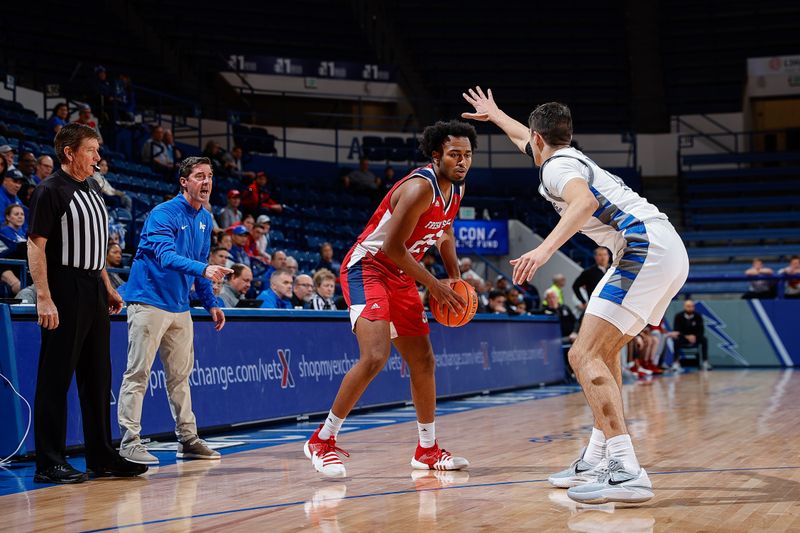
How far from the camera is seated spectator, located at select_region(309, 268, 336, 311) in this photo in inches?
433

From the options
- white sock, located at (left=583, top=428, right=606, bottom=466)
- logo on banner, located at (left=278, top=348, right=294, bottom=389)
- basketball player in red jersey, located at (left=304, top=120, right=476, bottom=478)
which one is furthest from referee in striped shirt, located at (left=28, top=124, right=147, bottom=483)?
logo on banner, located at (left=278, top=348, right=294, bottom=389)

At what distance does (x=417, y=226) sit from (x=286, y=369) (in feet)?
12.6

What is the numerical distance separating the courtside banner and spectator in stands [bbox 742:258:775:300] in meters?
9.51

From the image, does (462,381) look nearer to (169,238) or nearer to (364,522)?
(169,238)

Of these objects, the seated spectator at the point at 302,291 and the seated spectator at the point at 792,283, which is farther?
the seated spectator at the point at 792,283

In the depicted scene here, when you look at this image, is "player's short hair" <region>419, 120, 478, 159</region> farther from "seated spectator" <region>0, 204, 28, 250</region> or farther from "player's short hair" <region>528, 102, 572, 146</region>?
"seated spectator" <region>0, 204, 28, 250</region>

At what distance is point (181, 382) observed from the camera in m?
6.99

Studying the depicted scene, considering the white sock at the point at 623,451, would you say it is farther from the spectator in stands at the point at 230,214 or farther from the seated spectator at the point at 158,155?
the seated spectator at the point at 158,155

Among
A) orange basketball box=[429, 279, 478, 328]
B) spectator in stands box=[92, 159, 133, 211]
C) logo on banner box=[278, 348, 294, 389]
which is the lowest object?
logo on banner box=[278, 348, 294, 389]

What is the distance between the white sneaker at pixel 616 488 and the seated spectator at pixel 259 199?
12985mm

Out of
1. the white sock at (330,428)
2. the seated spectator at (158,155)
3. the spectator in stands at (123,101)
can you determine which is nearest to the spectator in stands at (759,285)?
the seated spectator at (158,155)

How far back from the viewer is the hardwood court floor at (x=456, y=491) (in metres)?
4.48

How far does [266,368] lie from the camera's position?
9188 millimetres

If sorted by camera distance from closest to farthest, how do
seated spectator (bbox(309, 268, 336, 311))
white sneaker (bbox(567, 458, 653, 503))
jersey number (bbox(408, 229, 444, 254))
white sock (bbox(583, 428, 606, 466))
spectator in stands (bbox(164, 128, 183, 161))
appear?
white sneaker (bbox(567, 458, 653, 503)) < white sock (bbox(583, 428, 606, 466)) < jersey number (bbox(408, 229, 444, 254)) < seated spectator (bbox(309, 268, 336, 311)) < spectator in stands (bbox(164, 128, 183, 161))
